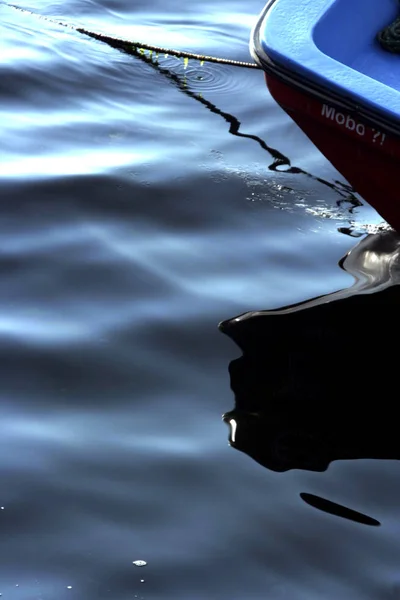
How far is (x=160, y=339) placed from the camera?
3.49 m

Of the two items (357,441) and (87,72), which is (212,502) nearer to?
(357,441)

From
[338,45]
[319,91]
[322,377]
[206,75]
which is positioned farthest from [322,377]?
[206,75]

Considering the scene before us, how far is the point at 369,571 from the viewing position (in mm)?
2605

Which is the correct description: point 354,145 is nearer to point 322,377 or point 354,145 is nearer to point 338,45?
point 338,45

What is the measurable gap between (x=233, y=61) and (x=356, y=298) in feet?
8.93

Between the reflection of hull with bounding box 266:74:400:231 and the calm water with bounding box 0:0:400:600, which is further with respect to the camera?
the reflection of hull with bounding box 266:74:400:231

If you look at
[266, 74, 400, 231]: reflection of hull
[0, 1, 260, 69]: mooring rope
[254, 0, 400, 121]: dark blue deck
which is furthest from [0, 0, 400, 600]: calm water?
[254, 0, 400, 121]: dark blue deck

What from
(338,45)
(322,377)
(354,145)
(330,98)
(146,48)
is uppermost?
(146,48)

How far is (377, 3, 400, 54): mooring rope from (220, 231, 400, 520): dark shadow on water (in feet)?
3.82

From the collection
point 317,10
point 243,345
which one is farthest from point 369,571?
point 317,10

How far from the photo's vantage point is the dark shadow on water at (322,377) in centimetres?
306

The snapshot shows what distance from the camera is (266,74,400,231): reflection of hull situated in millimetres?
3697

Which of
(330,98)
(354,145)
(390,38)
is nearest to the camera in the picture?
(330,98)

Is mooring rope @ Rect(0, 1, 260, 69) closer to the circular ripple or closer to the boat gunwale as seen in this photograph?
the circular ripple
